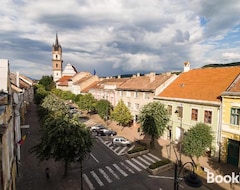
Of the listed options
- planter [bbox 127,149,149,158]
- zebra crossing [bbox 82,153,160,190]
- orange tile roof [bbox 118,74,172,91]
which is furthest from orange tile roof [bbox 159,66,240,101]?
zebra crossing [bbox 82,153,160,190]

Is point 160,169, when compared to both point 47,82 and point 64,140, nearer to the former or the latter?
point 64,140

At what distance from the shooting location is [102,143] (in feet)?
98.6

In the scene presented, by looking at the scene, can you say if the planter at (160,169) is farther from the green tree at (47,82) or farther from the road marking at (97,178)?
the green tree at (47,82)

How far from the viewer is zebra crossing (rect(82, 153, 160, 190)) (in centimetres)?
1859

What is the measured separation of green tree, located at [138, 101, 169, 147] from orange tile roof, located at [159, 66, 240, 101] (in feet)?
13.8

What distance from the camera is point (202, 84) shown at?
92.7 feet

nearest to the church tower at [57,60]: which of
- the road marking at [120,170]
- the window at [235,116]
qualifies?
the road marking at [120,170]

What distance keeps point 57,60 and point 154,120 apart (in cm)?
9643

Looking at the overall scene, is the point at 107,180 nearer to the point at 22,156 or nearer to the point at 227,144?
the point at 22,156

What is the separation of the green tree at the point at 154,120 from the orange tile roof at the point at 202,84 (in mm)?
4216

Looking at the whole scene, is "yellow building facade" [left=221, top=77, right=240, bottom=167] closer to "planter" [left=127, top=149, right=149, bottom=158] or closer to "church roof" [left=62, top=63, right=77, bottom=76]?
"planter" [left=127, top=149, right=149, bottom=158]

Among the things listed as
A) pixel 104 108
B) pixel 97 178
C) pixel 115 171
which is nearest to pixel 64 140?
pixel 97 178

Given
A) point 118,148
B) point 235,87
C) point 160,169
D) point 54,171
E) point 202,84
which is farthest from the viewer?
point 202,84

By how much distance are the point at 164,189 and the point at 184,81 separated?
19.7 meters
